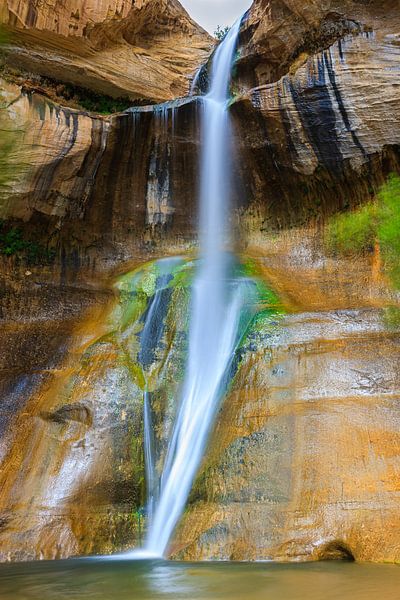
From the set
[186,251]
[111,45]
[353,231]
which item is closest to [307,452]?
[353,231]

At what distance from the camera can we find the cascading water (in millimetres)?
9883

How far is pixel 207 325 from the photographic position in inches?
495

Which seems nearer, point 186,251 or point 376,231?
point 376,231

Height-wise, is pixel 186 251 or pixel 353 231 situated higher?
pixel 186 251

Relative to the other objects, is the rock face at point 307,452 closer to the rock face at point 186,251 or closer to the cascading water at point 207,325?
the rock face at point 186,251

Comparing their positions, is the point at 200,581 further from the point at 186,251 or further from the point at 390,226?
the point at 186,251

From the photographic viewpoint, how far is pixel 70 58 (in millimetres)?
16609

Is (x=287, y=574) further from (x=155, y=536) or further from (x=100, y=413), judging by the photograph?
(x=100, y=413)

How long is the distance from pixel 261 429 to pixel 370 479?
72.5 inches

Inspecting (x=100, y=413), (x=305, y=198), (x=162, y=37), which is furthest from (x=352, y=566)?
(x=162, y=37)

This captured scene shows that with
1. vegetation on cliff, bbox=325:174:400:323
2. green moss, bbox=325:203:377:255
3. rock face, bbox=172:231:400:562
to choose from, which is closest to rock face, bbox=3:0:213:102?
green moss, bbox=325:203:377:255

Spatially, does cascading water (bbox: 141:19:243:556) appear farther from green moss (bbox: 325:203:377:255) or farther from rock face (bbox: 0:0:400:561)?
green moss (bbox: 325:203:377:255)

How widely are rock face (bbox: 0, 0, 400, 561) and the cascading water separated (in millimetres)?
375

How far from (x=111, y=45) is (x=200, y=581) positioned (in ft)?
50.3
